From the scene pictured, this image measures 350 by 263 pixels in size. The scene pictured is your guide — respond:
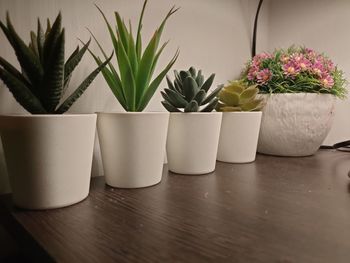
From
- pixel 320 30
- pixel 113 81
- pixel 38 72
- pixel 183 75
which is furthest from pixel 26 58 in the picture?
pixel 320 30


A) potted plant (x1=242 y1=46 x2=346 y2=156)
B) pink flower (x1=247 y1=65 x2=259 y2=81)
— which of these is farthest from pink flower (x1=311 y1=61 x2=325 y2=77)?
pink flower (x1=247 y1=65 x2=259 y2=81)

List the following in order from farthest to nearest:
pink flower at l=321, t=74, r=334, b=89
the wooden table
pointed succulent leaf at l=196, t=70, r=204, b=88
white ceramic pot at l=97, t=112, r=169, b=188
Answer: pink flower at l=321, t=74, r=334, b=89
pointed succulent leaf at l=196, t=70, r=204, b=88
white ceramic pot at l=97, t=112, r=169, b=188
the wooden table

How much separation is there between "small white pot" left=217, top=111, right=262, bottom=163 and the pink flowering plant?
12 centimetres

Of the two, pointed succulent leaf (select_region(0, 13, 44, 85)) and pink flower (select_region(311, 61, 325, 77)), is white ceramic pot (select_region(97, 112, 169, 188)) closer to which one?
pointed succulent leaf (select_region(0, 13, 44, 85))

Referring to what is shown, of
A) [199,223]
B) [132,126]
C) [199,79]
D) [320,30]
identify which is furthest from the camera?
[320,30]

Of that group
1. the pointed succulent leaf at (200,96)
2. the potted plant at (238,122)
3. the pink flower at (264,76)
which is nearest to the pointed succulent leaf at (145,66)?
the pointed succulent leaf at (200,96)

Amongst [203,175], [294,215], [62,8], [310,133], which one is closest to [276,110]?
[310,133]

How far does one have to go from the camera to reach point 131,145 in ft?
1.31

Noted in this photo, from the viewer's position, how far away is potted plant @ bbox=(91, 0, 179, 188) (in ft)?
1.30

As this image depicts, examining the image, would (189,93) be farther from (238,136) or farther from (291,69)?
(291,69)

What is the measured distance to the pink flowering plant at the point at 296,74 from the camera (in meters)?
0.64

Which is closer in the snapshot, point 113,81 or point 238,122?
point 113,81

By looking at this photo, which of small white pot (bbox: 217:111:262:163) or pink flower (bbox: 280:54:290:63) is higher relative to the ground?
pink flower (bbox: 280:54:290:63)

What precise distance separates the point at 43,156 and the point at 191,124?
26cm
